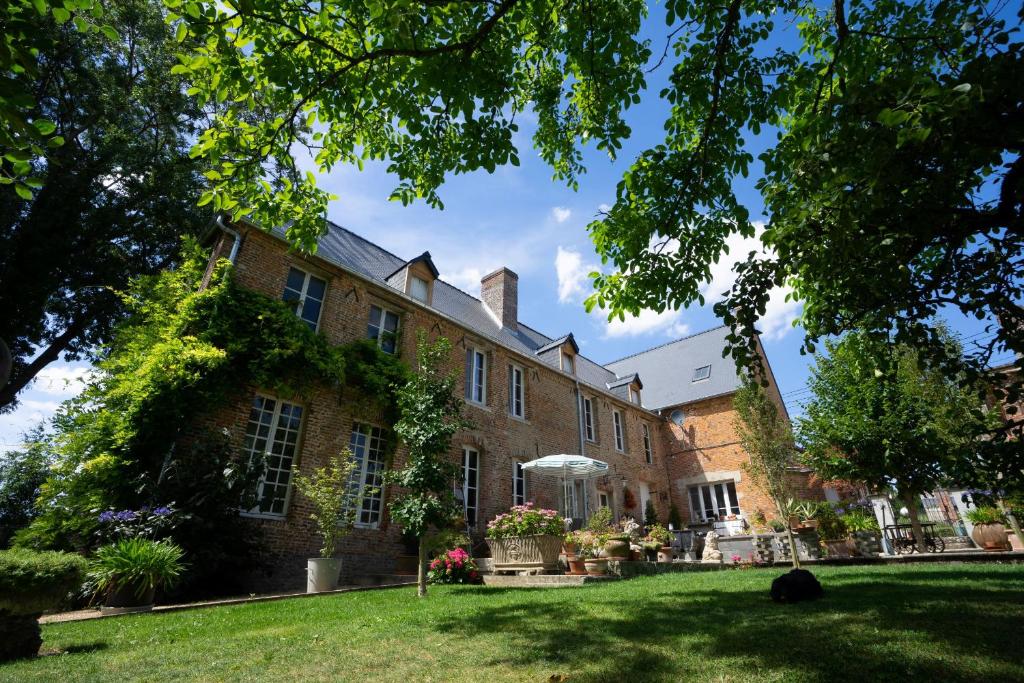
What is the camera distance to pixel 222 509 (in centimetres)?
761

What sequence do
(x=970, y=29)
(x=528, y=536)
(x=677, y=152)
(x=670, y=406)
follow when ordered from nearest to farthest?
(x=970, y=29), (x=677, y=152), (x=528, y=536), (x=670, y=406)

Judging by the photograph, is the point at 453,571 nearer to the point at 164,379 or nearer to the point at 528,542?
the point at 528,542

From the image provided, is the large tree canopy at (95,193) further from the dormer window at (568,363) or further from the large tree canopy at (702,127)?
the dormer window at (568,363)

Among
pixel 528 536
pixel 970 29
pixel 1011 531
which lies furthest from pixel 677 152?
pixel 1011 531

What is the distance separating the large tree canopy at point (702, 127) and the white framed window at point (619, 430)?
14.3 metres

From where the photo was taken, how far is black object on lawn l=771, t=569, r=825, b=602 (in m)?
5.16

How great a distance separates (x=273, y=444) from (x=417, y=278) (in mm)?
5990

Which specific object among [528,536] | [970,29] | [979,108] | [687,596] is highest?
[970,29]

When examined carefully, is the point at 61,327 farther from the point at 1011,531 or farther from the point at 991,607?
the point at 1011,531

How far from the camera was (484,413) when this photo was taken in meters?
13.9

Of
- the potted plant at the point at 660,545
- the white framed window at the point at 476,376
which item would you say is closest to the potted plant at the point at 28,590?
the white framed window at the point at 476,376

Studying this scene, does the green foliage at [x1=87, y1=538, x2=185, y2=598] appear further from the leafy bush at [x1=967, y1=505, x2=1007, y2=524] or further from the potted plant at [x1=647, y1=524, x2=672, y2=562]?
the leafy bush at [x1=967, y1=505, x2=1007, y2=524]

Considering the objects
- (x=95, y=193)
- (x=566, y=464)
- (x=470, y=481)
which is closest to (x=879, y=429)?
(x=566, y=464)

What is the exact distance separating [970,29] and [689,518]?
19.6m
